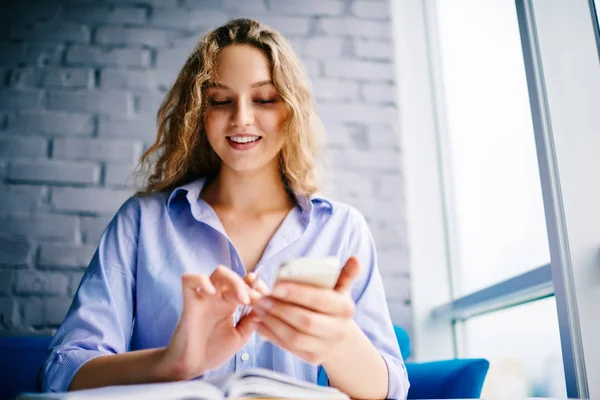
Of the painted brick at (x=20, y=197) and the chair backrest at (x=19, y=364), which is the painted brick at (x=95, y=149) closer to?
the painted brick at (x=20, y=197)

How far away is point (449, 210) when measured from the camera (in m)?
2.08

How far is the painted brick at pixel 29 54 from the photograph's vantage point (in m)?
1.88

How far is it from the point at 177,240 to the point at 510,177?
3.16 ft

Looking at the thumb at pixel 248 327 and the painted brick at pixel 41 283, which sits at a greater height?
the painted brick at pixel 41 283

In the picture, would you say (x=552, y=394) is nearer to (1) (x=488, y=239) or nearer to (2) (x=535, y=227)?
(2) (x=535, y=227)

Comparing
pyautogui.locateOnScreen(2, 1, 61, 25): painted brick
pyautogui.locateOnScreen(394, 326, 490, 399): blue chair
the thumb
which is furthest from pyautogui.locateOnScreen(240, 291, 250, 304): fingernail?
pyautogui.locateOnScreen(2, 1, 61, 25): painted brick

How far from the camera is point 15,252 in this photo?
1743mm

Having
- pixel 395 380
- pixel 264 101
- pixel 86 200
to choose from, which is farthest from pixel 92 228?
pixel 395 380

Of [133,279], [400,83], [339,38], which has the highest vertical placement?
[339,38]

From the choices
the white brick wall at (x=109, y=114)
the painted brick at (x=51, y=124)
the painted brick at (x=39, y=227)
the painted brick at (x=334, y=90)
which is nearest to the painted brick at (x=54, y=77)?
the white brick wall at (x=109, y=114)

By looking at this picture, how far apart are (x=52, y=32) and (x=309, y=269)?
1729mm

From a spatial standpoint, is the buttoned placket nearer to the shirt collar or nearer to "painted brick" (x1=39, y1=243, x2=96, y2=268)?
the shirt collar

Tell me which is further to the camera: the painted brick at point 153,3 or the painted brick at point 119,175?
the painted brick at point 153,3

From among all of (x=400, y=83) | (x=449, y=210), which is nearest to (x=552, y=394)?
(x=449, y=210)
